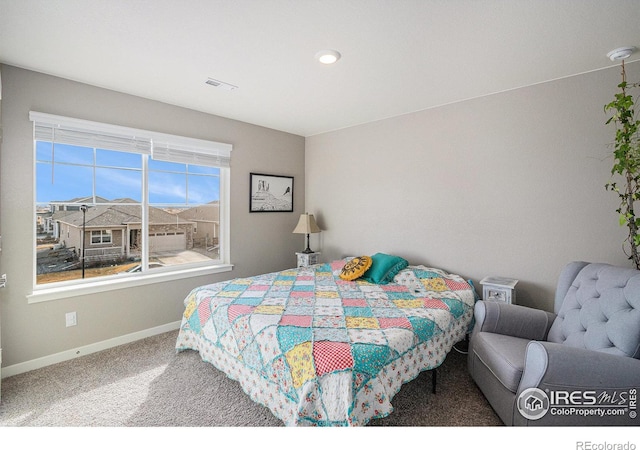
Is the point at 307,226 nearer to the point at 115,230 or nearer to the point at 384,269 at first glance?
the point at 384,269

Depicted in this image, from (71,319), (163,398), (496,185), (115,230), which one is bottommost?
(163,398)

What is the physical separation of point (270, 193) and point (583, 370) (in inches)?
141

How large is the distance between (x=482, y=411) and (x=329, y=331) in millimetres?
1159

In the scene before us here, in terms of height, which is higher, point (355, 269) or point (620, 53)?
point (620, 53)

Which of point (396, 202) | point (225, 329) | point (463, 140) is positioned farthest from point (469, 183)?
point (225, 329)

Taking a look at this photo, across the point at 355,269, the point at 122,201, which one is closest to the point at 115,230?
the point at 122,201

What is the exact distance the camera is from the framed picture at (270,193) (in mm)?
4094

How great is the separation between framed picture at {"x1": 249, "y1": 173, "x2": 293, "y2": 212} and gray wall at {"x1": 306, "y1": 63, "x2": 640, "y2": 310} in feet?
2.84

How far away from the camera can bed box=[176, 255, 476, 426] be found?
1640 millimetres

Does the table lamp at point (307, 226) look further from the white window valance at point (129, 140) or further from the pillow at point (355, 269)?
the white window valance at point (129, 140)

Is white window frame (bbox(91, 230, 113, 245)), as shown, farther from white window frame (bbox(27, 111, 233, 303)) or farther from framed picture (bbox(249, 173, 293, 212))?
framed picture (bbox(249, 173, 293, 212))

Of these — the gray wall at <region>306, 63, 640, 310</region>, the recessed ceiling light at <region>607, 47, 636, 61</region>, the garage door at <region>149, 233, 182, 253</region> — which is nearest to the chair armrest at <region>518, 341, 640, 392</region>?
the gray wall at <region>306, 63, 640, 310</region>

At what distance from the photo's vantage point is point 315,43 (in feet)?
6.73

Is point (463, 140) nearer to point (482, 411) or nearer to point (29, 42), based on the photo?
point (482, 411)
